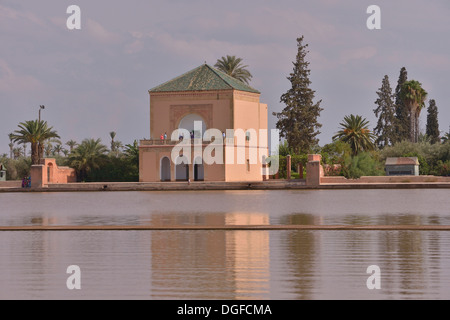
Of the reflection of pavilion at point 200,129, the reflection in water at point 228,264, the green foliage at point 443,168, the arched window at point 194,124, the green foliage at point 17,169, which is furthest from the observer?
the green foliage at point 17,169

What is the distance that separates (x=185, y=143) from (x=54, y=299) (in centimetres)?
4628

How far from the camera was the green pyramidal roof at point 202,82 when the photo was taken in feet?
178

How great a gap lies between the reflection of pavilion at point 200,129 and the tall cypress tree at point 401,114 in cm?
2072

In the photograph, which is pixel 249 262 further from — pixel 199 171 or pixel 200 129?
pixel 200 129

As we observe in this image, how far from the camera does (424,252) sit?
403 inches

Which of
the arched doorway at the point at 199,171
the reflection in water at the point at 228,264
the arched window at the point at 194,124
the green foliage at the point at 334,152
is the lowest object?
the reflection in water at the point at 228,264

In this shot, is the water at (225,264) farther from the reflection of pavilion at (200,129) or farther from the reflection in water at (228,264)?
the reflection of pavilion at (200,129)

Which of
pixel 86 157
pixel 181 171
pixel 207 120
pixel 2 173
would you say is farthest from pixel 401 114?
pixel 2 173

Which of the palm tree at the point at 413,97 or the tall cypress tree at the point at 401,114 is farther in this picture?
the tall cypress tree at the point at 401,114

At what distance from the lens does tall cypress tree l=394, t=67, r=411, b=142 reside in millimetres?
71375

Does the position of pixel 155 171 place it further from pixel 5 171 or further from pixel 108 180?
pixel 5 171

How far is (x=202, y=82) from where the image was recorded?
55.0 m

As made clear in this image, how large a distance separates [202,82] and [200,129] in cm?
344

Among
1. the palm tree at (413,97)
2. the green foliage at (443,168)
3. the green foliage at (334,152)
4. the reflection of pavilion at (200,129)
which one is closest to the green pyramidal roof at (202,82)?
the reflection of pavilion at (200,129)
